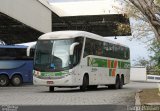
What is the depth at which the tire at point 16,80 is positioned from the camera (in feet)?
118

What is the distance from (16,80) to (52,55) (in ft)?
38.2

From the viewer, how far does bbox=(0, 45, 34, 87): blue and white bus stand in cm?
3528

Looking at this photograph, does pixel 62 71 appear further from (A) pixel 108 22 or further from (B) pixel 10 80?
(A) pixel 108 22

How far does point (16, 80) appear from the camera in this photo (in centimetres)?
3634

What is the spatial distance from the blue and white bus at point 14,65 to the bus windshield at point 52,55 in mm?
9817

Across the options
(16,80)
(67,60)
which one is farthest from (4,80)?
(67,60)

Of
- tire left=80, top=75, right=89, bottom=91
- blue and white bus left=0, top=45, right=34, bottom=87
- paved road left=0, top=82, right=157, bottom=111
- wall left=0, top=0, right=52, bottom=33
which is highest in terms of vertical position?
wall left=0, top=0, right=52, bottom=33

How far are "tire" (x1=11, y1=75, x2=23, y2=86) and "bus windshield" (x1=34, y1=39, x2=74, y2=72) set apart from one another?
10647mm

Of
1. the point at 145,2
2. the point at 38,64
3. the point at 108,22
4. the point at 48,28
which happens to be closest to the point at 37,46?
the point at 38,64

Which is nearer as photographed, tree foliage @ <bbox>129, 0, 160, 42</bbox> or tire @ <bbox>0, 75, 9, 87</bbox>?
tree foliage @ <bbox>129, 0, 160, 42</bbox>

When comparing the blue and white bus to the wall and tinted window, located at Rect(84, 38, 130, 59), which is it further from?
tinted window, located at Rect(84, 38, 130, 59)

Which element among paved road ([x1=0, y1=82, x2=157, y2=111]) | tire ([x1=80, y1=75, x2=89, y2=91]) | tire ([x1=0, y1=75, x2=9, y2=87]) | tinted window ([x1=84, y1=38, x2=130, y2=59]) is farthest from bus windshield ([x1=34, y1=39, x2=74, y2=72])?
tire ([x1=0, y1=75, x2=9, y2=87])

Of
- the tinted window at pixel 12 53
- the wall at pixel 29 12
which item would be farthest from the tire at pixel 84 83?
the tinted window at pixel 12 53

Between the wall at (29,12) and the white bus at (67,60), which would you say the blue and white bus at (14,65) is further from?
the white bus at (67,60)
